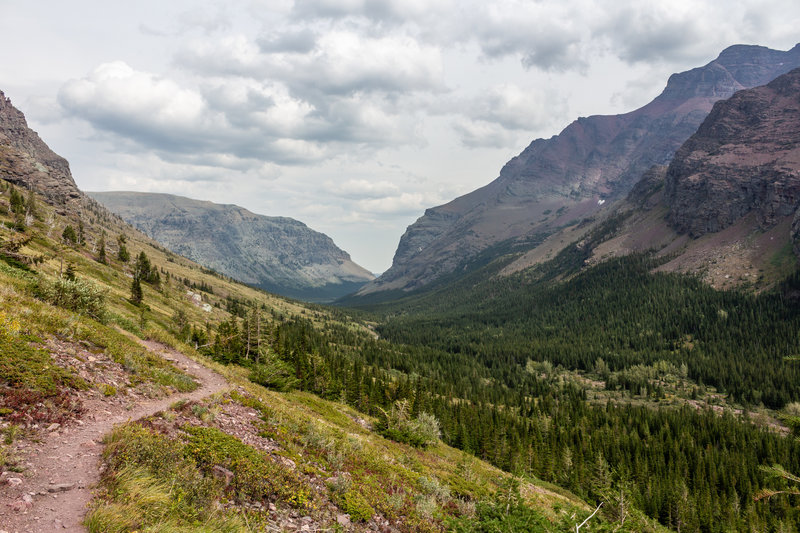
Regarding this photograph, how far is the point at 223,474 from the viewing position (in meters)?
12.9

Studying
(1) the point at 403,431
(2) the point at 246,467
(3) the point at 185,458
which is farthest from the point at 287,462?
(1) the point at 403,431

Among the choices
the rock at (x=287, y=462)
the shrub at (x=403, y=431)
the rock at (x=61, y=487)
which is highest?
the rock at (x=61, y=487)

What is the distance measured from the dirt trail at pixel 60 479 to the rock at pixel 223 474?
338cm

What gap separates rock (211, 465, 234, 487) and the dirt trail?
338 cm

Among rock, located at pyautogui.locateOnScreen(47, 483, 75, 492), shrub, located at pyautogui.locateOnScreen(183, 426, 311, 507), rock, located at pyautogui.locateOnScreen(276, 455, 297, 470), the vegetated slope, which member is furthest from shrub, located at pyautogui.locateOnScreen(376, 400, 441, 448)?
rock, located at pyautogui.locateOnScreen(47, 483, 75, 492)

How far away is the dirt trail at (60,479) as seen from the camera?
8202 millimetres

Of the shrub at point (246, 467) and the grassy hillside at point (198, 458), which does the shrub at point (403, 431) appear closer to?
the grassy hillside at point (198, 458)

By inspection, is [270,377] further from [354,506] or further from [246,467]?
[246,467]

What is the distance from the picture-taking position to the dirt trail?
8.20 meters

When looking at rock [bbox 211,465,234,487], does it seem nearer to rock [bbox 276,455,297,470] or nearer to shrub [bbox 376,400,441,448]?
rock [bbox 276,455,297,470]

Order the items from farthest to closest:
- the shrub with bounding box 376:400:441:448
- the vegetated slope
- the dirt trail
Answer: the shrub with bounding box 376:400:441:448
the vegetated slope
the dirt trail

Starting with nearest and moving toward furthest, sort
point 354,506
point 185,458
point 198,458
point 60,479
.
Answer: point 60,479 < point 185,458 < point 198,458 < point 354,506

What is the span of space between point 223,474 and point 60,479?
4516 mm

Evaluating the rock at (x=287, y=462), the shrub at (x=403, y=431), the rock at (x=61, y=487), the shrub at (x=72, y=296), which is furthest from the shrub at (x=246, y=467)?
the shrub at (x=403, y=431)
